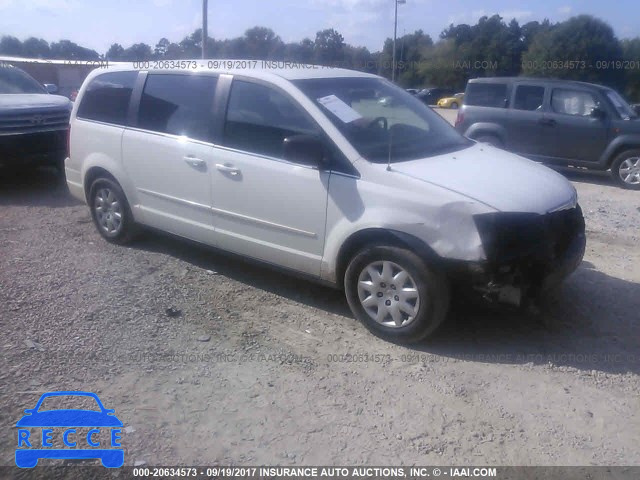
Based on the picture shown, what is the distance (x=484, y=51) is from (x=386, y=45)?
23.1ft

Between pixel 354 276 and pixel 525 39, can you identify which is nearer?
pixel 354 276

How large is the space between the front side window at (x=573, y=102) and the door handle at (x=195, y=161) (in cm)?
765

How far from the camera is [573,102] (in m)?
10.5

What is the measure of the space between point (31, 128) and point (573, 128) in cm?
854

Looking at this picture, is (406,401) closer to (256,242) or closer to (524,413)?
(524,413)

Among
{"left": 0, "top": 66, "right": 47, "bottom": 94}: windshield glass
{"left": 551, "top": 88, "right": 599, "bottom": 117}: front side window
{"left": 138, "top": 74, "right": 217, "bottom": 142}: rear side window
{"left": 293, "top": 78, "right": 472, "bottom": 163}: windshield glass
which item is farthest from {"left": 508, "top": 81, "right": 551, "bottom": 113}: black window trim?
{"left": 0, "top": 66, "right": 47, "bottom": 94}: windshield glass

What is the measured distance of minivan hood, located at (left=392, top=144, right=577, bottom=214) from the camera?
158 inches

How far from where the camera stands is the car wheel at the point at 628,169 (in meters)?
9.84

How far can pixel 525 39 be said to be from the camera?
41.4 metres

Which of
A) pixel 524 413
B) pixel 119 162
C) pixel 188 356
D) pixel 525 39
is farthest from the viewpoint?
pixel 525 39

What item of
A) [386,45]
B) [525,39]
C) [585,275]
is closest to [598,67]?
[525,39]

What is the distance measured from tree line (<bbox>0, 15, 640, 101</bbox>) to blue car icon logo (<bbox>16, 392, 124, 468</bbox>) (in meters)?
15.6

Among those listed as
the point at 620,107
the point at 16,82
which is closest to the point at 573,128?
the point at 620,107

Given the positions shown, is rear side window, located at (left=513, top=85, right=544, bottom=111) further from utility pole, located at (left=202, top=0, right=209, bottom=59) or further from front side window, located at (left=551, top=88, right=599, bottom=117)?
utility pole, located at (left=202, top=0, right=209, bottom=59)
